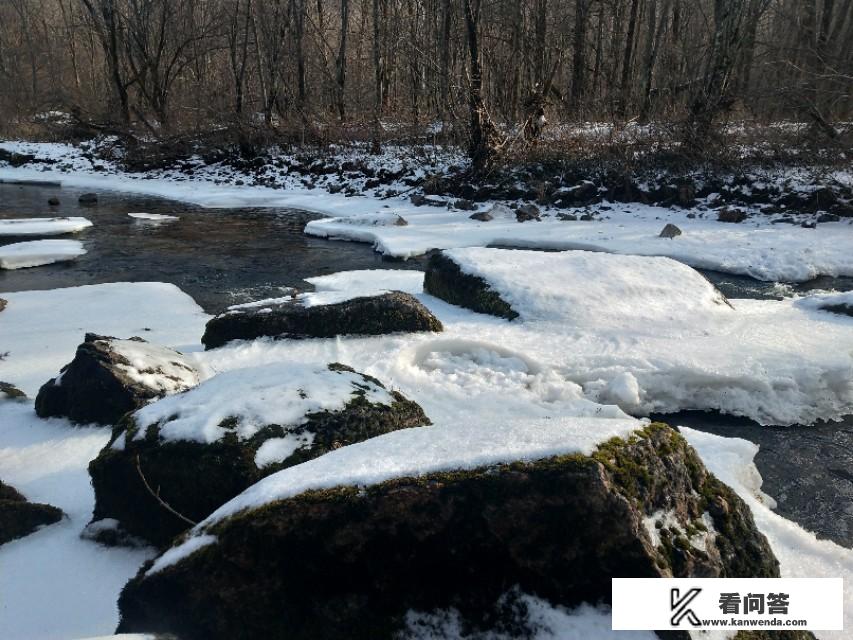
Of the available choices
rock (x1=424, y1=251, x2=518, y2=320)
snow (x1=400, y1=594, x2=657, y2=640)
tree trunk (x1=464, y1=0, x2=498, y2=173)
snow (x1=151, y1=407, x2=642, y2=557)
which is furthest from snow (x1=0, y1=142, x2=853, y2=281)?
snow (x1=400, y1=594, x2=657, y2=640)

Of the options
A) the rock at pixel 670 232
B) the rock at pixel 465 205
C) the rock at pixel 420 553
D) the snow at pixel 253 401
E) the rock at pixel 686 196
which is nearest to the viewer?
the rock at pixel 420 553

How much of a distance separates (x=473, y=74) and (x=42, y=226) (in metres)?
10.6

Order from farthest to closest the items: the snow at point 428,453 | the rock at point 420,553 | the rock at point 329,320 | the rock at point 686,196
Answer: the rock at point 686,196 < the rock at point 329,320 < the snow at point 428,453 < the rock at point 420,553

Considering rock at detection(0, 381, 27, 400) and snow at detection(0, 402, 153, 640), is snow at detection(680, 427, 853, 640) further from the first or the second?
rock at detection(0, 381, 27, 400)

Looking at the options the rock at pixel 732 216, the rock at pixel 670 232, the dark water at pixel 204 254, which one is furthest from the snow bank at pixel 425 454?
the rock at pixel 732 216

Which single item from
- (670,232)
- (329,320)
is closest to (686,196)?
(670,232)

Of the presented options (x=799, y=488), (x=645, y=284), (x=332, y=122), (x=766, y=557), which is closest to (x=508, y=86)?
(x=332, y=122)

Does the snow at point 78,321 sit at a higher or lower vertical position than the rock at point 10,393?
lower

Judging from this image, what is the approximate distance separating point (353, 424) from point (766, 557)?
210cm

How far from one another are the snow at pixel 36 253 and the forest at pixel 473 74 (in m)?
9.75

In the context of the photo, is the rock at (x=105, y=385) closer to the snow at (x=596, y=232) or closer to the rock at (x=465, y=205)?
the snow at (x=596, y=232)

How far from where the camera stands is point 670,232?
12.1m

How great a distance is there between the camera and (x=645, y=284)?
758 cm

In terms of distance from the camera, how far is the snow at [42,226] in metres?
12.4
